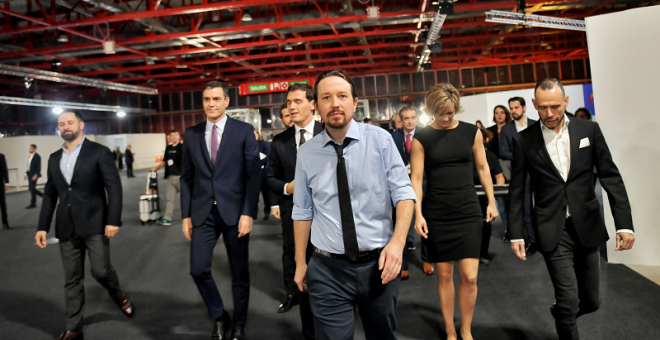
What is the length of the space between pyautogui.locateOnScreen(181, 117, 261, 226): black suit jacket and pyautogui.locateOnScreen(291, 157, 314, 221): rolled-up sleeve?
3.56 ft

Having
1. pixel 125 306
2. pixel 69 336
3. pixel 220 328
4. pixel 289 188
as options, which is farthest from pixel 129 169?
pixel 289 188

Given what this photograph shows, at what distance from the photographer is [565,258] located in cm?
210

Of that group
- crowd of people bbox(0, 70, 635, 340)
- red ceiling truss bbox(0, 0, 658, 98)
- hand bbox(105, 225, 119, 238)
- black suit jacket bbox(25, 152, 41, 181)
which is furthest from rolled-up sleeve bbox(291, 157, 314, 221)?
black suit jacket bbox(25, 152, 41, 181)

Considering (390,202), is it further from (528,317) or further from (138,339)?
(138,339)

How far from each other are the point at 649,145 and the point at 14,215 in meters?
11.4

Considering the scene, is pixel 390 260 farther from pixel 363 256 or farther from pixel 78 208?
pixel 78 208

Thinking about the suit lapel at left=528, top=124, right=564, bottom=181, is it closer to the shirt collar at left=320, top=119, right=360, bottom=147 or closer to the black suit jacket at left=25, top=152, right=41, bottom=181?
the shirt collar at left=320, top=119, right=360, bottom=147

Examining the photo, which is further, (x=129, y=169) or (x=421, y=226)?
(x=129, y=169)

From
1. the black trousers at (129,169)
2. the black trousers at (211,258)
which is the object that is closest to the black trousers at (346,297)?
the black trousers at (211,258)

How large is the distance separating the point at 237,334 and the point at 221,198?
0.93m

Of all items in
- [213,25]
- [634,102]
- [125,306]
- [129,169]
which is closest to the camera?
[125,306]

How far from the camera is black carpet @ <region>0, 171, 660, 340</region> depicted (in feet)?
9.11

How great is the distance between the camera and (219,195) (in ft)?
8.62

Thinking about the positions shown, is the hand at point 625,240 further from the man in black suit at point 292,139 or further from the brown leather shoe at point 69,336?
the brown leather shoe at point 69,336
